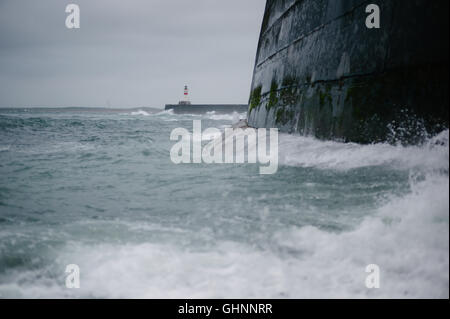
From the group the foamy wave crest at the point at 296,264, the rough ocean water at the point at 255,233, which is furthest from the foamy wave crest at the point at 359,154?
the foamy wave crest at the point at 296,264

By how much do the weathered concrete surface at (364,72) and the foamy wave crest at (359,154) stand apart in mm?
112

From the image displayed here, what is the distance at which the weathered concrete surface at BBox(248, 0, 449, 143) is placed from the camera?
316cm

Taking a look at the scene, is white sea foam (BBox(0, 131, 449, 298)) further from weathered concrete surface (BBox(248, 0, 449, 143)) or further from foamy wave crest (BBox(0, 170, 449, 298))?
weathered concrete surface (BBox(248, 0, 449, 143))

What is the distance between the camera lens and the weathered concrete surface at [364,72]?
10.4 ft

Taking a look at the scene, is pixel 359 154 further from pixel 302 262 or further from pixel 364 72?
pixel 302 262

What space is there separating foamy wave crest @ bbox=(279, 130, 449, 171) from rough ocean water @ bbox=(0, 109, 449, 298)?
15mm

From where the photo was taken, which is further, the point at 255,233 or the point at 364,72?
the point at 364,72

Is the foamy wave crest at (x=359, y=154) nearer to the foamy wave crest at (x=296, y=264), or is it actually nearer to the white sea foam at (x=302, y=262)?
the white sea foam at (x=302, y=262)

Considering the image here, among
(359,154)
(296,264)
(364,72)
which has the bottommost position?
(296,264)

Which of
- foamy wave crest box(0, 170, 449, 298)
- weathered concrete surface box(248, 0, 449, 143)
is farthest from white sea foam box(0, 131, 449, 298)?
weathered concrete surface box(248, 0, 449, 143)

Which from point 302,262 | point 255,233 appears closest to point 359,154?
point 255,233

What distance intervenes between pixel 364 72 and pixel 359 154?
37.7 inches

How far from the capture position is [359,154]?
13.4ft
